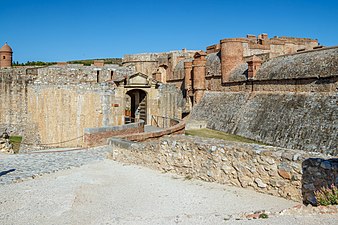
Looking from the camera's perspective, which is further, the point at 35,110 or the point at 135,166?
the point at 35,110

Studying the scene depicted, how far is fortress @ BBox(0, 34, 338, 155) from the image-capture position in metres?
17.7

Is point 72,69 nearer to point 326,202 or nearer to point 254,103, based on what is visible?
point 254,103

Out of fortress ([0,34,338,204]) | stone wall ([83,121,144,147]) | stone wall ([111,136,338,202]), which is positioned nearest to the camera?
stone wall ([111,136,338,202])

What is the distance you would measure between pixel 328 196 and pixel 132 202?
11.3 ft

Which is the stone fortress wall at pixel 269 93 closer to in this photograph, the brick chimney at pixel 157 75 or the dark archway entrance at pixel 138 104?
the dark archway entrance at pixel 138 104

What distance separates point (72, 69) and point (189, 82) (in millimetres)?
18238

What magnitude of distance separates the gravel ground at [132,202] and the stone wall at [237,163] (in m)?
0.23

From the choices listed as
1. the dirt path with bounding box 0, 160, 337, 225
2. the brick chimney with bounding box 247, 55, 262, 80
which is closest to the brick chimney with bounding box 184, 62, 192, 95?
the brick chimney with bounding box 247, 55, 262, 80

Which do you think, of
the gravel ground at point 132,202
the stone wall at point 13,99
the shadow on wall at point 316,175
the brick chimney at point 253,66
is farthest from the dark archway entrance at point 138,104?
the shadow on wall at point 316,175

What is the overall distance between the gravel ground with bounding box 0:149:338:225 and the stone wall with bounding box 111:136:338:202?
23 cm

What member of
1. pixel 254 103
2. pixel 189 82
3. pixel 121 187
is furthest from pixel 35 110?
pixel 189 82

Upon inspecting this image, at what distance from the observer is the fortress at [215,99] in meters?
17.7

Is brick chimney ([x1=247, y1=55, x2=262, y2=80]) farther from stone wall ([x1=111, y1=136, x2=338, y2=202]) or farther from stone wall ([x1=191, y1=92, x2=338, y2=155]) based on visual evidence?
stone wall ([x1=111, y1=136, x2=338, y2=202])

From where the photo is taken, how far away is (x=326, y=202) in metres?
5.46
